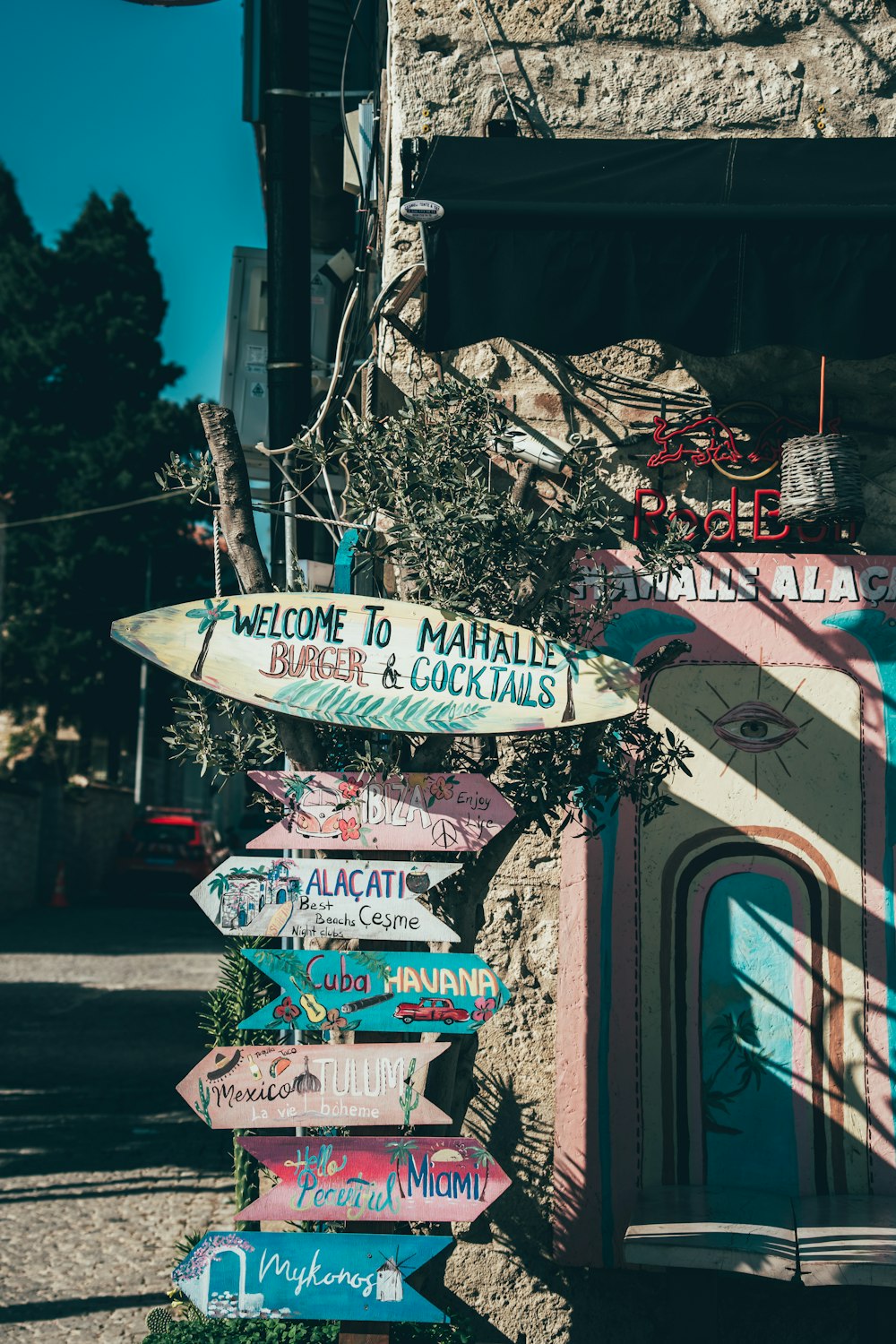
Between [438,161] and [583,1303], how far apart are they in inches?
173

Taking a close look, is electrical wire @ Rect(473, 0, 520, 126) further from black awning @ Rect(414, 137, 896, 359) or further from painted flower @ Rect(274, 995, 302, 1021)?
painted flower @ Rect(274, 995, 302, 1021)

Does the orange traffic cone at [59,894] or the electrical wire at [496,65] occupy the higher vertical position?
the electrical wire at [496,65]

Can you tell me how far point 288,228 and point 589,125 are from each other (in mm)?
1363

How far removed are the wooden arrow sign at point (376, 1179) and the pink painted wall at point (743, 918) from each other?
1.38 m

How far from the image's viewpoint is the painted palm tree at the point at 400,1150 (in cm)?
391

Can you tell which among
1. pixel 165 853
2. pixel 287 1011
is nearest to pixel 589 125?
pixel 287 1011

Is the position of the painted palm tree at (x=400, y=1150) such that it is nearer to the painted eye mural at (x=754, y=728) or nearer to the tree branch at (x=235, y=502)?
the tree branch at (x=235, y=502)

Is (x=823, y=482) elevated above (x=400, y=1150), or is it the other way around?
(x=823, y=482)

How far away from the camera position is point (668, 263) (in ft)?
15.8

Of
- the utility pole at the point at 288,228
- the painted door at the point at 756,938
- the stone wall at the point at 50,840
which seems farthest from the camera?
the stone wall at the point at 50,840

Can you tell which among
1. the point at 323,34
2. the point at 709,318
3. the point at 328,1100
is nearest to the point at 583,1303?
the point at 328,1100

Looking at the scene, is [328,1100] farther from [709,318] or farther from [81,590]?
[81,590]

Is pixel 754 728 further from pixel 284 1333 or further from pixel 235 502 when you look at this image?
pixel 284 1333

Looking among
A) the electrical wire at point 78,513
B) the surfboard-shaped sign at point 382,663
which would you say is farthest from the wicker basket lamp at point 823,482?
the electrical wire at point 78,513
